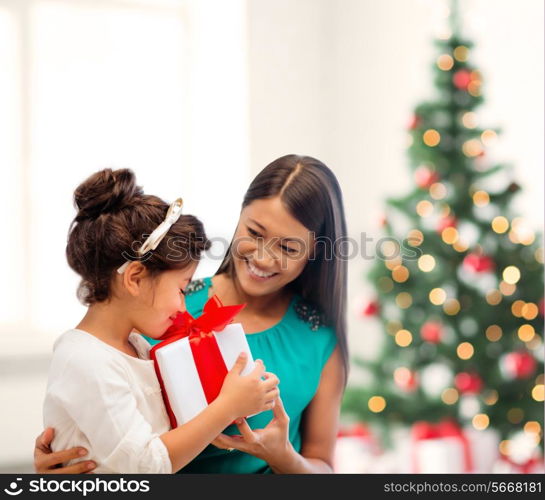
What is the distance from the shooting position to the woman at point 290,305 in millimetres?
1428

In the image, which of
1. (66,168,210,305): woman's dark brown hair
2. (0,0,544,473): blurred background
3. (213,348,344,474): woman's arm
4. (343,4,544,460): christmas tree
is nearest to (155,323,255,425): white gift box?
(66,168,210,305): woman's dark brown hair

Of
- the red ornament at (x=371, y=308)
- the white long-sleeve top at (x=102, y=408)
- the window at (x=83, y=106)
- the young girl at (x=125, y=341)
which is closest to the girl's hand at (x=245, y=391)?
the young girl at (x=125, y=341)

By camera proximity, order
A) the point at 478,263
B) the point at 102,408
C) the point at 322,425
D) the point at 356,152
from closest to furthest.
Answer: the point at 102,408 < the point at 322,425 < the point at 478,263 < the point at 356,152

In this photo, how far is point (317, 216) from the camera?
146 cm

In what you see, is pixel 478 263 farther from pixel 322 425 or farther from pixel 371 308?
pixel 322 425

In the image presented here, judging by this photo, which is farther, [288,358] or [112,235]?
[288,358]

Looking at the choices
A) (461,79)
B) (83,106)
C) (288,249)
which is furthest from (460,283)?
(288,249)

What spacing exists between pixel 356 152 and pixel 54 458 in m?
2.29

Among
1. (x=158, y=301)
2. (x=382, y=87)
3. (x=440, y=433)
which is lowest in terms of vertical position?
(x=440, y=433)

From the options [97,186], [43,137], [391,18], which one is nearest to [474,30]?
[391,18]

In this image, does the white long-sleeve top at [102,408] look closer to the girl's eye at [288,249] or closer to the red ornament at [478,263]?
the girl's eye at [288,249]

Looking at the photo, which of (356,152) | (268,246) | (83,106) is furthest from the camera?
(356,152)

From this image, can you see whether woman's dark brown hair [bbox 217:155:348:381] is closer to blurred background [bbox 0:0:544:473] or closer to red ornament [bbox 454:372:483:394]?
blurred background [bbox 0:0:544:473]

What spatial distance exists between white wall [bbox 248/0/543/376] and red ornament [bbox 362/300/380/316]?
0.13 meters
